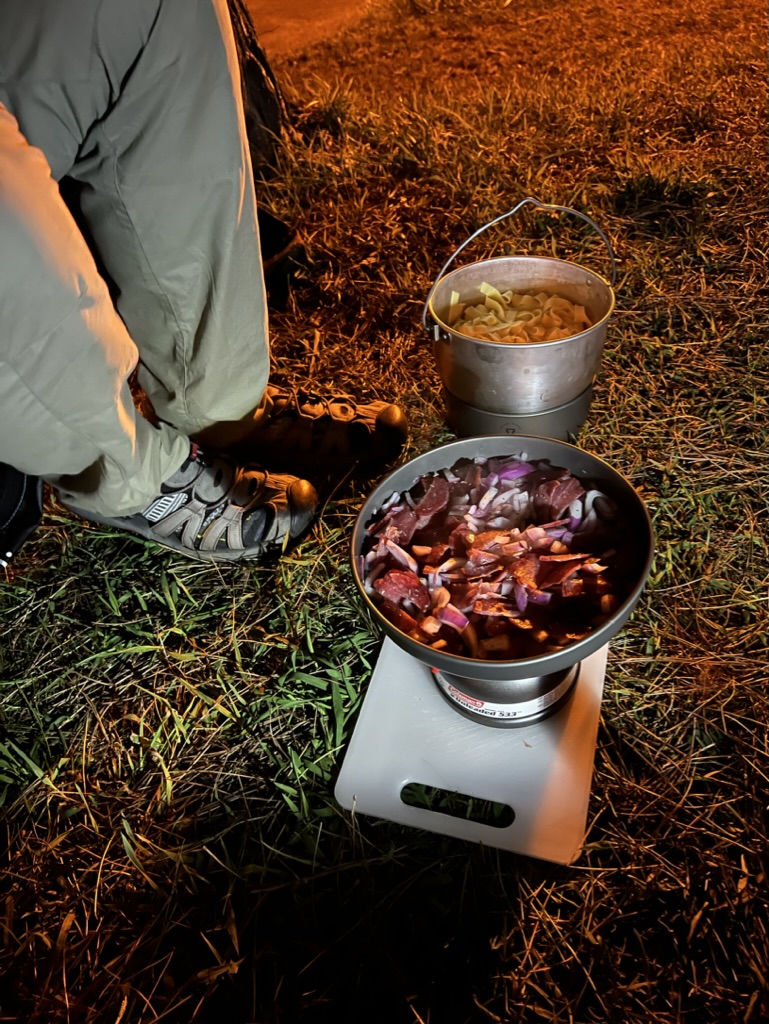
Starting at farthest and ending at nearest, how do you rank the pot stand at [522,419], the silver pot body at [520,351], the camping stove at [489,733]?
the pot stand at [522,419] → the silver pot body at [520,351] → the camping stove at [489,733]

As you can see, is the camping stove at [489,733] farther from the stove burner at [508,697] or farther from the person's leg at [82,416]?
the person's leg at [82,416]

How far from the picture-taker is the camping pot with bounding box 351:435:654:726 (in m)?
1.12

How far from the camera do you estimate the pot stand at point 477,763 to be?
1.30 m

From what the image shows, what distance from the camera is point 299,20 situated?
482cm

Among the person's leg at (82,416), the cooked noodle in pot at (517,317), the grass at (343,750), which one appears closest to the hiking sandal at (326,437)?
the grass at (343,750)

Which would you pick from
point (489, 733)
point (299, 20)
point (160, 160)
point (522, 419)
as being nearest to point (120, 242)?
point (160, 160)

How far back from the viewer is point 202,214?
1.54m

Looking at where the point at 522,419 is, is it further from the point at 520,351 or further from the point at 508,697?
the point at 508,697

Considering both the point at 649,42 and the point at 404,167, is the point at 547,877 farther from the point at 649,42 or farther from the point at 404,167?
the point at 649,42

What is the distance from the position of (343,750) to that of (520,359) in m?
0.92

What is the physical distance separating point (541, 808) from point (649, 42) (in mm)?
4059

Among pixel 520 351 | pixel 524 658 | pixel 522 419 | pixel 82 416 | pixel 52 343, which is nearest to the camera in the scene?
pixel 524 658

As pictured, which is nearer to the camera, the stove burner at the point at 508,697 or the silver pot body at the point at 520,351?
the stove burner at the point at 508,697

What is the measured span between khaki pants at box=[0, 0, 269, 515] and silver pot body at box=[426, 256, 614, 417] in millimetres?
462
